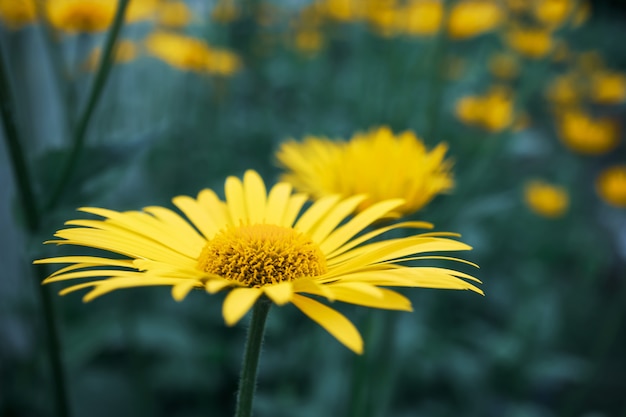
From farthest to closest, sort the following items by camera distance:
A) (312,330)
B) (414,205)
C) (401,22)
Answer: (401,22)
(312,330)
(414,205)

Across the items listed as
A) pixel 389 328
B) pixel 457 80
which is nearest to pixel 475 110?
pixel 457 80

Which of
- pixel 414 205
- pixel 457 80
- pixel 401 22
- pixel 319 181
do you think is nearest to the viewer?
pixel 414 205

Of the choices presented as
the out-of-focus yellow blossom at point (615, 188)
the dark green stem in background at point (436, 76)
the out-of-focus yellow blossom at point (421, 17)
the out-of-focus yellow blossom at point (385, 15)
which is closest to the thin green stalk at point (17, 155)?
the dark green stem in background at point (436, 76)

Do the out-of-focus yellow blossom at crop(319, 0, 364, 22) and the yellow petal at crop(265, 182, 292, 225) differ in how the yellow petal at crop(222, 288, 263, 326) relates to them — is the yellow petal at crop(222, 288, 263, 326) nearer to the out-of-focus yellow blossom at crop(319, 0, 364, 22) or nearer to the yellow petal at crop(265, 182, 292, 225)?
the yellow petal at crop(265, 182, 292, 225)

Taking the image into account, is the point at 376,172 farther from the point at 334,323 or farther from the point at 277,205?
the point at 334,323

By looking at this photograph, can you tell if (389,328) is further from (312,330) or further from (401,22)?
(401,22)

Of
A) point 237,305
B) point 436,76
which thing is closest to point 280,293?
point 237,305
